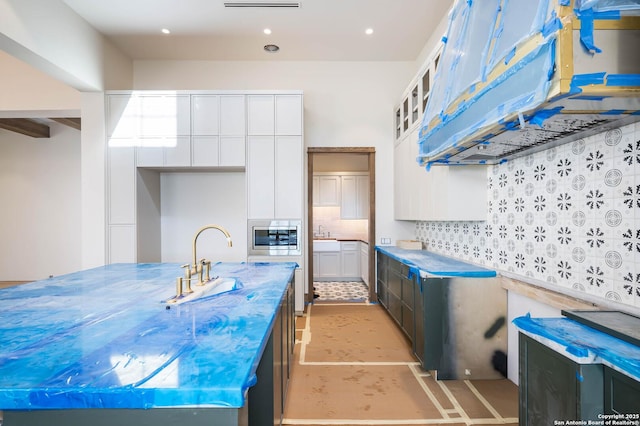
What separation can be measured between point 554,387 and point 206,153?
418cm

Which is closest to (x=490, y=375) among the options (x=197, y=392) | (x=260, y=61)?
(x=197, y=392)

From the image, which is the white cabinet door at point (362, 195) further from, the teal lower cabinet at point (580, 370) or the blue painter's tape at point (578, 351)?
the blue painter's tape at point (578, 351)

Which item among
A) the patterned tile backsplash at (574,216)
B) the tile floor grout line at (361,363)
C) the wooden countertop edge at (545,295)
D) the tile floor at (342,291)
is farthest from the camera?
the tile floor at (342,291)

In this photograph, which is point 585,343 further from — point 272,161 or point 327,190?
point 327,190

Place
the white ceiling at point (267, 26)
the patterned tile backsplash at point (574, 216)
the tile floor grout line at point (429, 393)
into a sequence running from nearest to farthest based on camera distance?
1. the patterned tile backsplash at point (574, 216)
2. the tile floor grout line at point (429, 393)
3. the white ceiling at point (267, 26)

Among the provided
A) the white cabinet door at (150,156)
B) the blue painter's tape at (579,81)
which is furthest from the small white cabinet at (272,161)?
the blue painter's tape at (579,81)

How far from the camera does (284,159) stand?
4254mm

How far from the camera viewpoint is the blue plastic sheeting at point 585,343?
109 cm

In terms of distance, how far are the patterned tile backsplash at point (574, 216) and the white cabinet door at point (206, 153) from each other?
3312 millimetres

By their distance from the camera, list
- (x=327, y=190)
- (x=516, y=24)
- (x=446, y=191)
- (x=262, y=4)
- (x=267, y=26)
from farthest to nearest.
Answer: (x=327, y=190), (x=267, y=26), (x=262, y=4), (x=446, y=191), (x=516, y=24)

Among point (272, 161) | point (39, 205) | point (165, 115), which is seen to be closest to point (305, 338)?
point (272, 161)

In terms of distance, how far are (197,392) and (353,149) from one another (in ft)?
14.4

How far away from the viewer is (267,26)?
394cm

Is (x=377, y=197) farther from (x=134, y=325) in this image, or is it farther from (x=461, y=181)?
(x=134, y=325)
